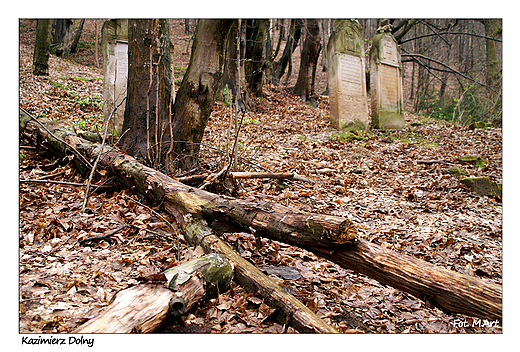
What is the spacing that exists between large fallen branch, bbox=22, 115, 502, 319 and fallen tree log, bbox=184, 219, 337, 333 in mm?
217

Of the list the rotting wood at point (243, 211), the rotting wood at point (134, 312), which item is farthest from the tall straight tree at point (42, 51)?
the rotting wood at point (134, 312)

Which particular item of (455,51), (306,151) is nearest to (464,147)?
(306,151)

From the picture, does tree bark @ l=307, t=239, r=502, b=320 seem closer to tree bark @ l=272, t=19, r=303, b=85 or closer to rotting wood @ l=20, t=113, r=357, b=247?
rotting wood @ l=20, t=113, r=357, b=247

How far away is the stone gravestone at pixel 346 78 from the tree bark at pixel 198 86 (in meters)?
5.03

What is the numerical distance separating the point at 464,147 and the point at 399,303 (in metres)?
6.65

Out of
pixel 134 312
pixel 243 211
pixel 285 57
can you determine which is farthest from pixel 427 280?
pixel 285 57

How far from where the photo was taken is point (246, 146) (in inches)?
Answer: 287

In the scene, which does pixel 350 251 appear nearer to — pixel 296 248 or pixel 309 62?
pixel 296 248

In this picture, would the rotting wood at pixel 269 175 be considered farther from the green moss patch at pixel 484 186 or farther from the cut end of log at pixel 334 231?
the green moss patch at pixel 484 186

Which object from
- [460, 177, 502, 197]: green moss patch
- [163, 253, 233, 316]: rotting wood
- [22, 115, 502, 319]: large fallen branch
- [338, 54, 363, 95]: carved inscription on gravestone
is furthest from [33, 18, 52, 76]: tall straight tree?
[460, 177, 502, 197]: green moss patch

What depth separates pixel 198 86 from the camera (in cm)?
463

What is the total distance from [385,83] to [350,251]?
8740 mm

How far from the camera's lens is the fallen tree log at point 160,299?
1680 mm
